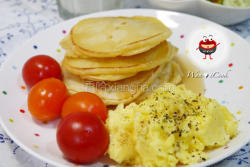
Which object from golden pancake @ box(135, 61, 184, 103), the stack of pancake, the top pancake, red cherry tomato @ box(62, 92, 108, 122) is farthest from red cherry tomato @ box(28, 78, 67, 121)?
golden pancake @ box(135, 61, 184, 103)

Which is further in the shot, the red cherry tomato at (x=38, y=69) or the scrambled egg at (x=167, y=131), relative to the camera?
the red cherry tomato at (x=38, y=69)

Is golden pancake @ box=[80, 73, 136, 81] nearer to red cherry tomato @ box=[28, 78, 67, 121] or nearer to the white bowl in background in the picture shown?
red cherry tomato @ box=[28, 78, 67, 121]

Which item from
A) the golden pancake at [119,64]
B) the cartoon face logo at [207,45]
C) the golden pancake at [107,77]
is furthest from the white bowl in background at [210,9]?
the golden pancake at [107,77]

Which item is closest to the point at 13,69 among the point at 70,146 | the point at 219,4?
the point at 70,146

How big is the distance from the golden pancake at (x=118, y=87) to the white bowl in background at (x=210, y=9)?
121cm

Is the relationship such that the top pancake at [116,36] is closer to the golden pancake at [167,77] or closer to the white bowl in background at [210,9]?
the golden pancake at [167,77]

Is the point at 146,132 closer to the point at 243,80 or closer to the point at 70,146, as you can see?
the point at 70,146

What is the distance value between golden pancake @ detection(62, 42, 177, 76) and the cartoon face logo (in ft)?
1.65

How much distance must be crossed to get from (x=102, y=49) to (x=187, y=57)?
1.01 m

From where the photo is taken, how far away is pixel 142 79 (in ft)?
8.25

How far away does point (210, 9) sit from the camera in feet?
11.2

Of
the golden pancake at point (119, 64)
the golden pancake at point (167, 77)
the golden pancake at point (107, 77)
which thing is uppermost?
the golden pancake at point (119, 64)

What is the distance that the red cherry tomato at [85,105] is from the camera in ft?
7.26

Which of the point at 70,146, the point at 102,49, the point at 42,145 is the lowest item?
the point at 42,145
